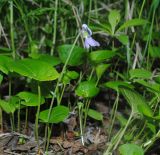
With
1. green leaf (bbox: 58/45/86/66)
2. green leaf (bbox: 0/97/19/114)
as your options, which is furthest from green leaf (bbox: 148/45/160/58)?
green leaf (bbox: 0/97/19/114)

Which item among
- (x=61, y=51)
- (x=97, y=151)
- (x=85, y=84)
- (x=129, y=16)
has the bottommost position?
(x=97, y=151)

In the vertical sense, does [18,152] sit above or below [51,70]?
below

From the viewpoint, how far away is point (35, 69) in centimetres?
110

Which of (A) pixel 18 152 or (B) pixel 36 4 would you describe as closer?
(A) pixel 18 152

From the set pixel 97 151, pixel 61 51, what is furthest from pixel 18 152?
pixel 61 51

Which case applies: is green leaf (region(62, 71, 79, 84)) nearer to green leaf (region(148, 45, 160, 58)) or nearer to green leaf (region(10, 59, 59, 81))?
green leaf (region(10, 59, 59, 81))

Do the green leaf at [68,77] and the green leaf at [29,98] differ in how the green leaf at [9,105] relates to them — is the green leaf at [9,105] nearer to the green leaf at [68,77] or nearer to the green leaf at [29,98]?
the green leaf at [29,98]

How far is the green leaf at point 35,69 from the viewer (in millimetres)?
1080

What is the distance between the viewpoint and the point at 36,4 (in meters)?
1.75

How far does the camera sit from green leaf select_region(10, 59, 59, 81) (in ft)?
3.54

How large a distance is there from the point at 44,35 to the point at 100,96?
0.43 m

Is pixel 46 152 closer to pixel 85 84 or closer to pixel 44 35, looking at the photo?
pixel 85 84

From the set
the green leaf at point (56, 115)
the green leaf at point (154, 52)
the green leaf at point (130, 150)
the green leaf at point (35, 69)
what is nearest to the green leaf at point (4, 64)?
the green leaf at point (35, 69)

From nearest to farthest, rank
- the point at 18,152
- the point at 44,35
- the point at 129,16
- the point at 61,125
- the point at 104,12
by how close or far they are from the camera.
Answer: the point at 18,152, the point at 61,125, the point at 129,16, the point at 44,35, the point at 104,12
